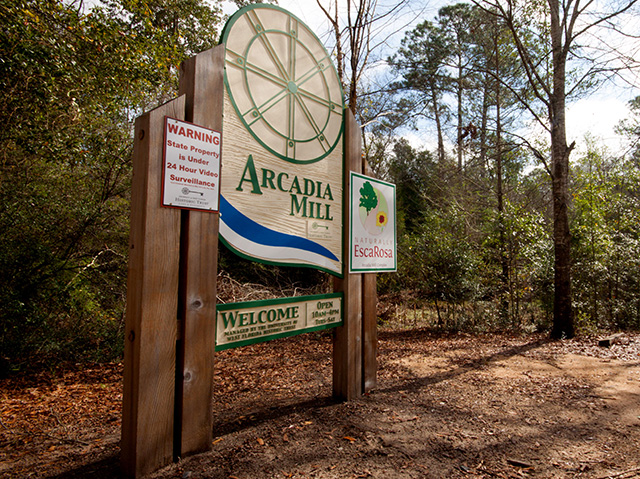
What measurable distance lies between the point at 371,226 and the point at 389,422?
73.5 inches

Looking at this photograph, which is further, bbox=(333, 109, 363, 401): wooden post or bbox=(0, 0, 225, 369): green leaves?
bbox=(0, 0, 225, 369): green leaves

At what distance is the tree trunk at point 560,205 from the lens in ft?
22.6

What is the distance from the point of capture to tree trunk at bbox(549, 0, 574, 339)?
6.88m

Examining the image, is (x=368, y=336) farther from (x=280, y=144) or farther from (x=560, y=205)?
(x=560, y=205)

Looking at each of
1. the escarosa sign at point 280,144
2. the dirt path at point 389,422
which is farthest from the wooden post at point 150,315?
the escarosa sign at point 280,144

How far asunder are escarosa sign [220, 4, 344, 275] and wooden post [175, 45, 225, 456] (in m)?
0.17

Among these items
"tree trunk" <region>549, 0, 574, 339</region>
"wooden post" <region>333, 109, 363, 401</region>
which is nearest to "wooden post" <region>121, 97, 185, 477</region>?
"wooden post" <region>333, 109, 363, 401</region>

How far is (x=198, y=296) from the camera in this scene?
2398mm

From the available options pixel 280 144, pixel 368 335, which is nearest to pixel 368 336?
pixel 368 335

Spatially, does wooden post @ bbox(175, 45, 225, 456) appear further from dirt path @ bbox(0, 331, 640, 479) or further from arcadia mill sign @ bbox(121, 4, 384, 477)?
dirt path @ bbox(0, 331, 640, 479)

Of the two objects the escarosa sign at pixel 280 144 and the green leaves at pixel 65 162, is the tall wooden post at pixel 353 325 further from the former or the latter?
the green leaves at pixel 65 162

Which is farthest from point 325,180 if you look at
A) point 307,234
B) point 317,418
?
point 317,418

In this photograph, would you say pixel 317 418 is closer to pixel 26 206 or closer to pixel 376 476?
pixel 376 476

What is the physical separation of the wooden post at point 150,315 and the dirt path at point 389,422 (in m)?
0.22
